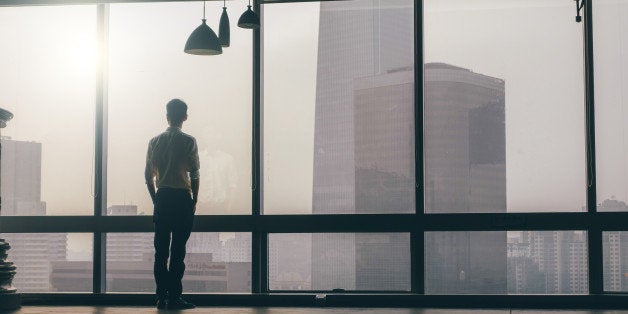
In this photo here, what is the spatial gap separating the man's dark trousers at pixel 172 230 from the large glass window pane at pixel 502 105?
2065 mm

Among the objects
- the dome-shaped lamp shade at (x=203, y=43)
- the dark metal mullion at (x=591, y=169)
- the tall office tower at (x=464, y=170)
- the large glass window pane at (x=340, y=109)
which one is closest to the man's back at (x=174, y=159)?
the dome-shaped lamp shade at (x=203, y=43)

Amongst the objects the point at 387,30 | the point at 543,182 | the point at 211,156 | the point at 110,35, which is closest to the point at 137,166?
the point at 211,156

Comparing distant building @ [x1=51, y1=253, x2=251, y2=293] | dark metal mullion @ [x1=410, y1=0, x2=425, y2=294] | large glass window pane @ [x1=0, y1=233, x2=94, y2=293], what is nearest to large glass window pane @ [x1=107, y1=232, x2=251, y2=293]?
distant building @ [x1=51, y1=253, x2=251, y2=293]

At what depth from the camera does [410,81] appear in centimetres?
714

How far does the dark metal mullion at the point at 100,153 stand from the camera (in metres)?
7.24

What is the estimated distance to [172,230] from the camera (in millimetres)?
6258

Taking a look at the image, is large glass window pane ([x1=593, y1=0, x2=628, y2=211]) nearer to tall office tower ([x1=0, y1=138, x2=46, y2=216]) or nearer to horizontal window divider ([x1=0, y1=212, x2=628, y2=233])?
horizontal window divider ([x1=0, y1=212, x2=628, y2=233])

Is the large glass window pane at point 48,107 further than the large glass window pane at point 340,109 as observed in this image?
Yes

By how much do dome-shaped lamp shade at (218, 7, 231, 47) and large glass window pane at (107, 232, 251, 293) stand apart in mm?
1620

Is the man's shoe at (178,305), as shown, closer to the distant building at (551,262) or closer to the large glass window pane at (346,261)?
the large glass window pane at (346,261)

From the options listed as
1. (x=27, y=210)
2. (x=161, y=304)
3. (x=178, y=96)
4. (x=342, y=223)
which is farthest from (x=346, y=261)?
(x=27, y=210)

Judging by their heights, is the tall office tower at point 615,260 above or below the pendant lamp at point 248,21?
below

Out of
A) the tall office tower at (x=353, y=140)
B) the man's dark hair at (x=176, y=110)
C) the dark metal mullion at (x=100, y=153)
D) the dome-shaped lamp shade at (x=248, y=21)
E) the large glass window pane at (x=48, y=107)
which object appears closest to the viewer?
the man's dark hair at (x=176, y=110)

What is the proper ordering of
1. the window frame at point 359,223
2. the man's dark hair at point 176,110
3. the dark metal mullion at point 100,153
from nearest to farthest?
the man's dark hair at point 176,110
the window frame at point 359,223
the dark metal mullion at point 100,153
